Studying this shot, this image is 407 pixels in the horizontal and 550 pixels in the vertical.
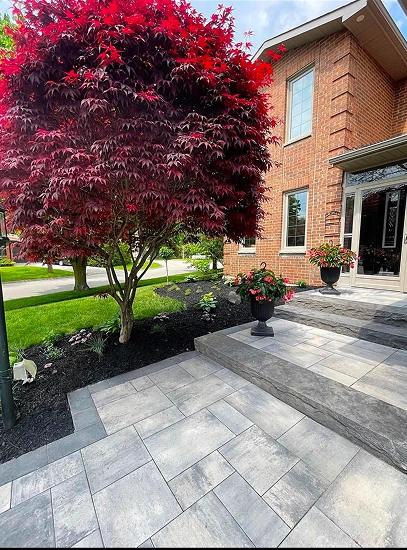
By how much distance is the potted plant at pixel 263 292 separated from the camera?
3.32m

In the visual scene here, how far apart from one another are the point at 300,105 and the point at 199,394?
25.0 ft

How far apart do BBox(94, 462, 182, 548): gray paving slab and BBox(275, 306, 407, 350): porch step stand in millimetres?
3207

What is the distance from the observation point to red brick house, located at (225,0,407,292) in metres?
4.91

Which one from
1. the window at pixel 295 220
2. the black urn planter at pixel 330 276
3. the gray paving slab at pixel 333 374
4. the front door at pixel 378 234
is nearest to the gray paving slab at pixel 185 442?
the gray paving slab at pixel 333 374

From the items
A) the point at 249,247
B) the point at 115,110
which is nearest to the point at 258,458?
the point at 115,110

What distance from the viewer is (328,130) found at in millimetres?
5715

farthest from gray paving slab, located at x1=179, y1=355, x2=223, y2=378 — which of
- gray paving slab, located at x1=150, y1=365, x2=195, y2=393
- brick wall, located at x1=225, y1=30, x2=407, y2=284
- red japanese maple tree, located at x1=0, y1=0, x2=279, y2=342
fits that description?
brick wall, located at x1=225, y1=30, x2=407, y2=284

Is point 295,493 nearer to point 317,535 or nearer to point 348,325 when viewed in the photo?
point 317,535

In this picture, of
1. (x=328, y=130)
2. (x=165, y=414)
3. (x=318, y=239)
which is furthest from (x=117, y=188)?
(x=328, y=130)

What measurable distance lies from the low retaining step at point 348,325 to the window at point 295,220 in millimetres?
2574

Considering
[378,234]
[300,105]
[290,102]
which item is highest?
[290,102]

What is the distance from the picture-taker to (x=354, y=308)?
12.9 feet

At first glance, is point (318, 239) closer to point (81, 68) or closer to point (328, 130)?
point (328, 130)

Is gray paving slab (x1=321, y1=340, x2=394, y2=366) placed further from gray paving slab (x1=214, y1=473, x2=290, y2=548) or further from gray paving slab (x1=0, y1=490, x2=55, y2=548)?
gray paving slab (x1=0, y1=490, x2=55, y2=548)
